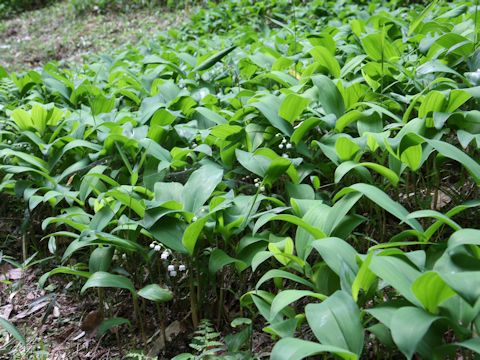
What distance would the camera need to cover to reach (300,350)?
1.15 m

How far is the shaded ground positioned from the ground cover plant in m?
5.57

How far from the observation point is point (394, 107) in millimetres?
2281

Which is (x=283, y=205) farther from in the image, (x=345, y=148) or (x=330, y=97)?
(x=330, y=97)

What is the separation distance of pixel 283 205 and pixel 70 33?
8.80 meters

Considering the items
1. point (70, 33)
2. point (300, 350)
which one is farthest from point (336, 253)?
point (70, 33)

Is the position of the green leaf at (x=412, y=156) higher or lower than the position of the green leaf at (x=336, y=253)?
higher

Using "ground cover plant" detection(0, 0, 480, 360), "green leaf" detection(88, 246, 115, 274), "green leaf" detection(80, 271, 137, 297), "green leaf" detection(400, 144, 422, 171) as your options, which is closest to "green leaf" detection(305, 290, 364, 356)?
"ground cover plant" detection(0, 0, 480, 360)

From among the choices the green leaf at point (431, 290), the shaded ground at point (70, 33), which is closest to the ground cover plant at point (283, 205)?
the green leaf at point (431, 290)

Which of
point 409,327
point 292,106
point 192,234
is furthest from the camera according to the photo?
point 292,106

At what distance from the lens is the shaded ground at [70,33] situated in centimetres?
844

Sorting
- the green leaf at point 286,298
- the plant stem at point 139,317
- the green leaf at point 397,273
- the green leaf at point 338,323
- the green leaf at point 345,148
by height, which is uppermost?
the green leaf at point 345,148

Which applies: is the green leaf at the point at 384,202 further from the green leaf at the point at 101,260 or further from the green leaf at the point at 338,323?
the green leaf at the point at 101,260

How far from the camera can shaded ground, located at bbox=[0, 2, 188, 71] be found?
332 inches

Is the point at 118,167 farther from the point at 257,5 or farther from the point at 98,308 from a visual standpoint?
the point at 257,5
